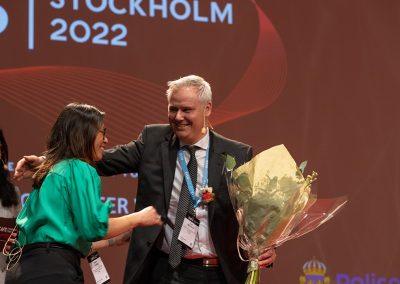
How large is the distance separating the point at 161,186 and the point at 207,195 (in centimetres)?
24

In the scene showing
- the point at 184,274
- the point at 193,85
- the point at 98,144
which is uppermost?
the point at 193,85

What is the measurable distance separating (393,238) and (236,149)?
7.43 ft

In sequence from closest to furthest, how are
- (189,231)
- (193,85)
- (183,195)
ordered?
(189,231) → (183,195) → (193,85)

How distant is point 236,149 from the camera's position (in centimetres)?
383

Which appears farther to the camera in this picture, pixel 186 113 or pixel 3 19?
pixel 3 19

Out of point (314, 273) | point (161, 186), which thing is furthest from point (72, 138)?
point (314, 273)

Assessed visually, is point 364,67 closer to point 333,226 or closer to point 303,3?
point 303,3

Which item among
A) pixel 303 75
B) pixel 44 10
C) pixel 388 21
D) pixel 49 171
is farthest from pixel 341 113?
pixel 49 171

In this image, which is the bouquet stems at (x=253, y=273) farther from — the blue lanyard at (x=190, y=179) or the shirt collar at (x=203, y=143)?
the shirt collar at (x=203, y=143)

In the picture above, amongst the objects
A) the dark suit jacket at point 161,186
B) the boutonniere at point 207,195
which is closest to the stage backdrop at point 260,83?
the dark suit jacket at point 161,186

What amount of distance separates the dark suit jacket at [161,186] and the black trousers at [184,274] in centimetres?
4

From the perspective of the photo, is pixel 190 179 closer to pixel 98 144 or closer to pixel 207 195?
pixel 207 195

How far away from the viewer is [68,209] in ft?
9.77

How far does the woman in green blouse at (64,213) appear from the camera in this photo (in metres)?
2.93
